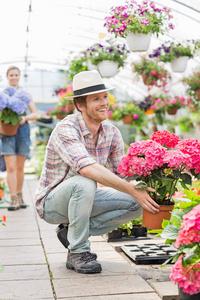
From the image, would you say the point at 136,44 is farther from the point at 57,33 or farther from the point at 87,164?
the point at 57,33

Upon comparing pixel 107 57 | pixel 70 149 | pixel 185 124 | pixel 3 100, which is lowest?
pixel 185 124

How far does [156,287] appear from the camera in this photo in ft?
8.39

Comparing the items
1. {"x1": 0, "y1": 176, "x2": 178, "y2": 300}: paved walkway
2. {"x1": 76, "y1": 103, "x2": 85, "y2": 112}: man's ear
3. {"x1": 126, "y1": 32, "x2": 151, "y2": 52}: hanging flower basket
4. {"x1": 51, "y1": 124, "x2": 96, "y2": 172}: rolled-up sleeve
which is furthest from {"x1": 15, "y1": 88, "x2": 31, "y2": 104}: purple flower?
{"x1": 51, "y1": 124, "x2": 96, "y2": 172}: rolled-up sleeve

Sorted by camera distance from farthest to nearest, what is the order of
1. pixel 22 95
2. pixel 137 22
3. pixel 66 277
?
pixel 22 95
pixel 137 22
pixel 66 277

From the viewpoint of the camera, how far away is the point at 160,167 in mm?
2586

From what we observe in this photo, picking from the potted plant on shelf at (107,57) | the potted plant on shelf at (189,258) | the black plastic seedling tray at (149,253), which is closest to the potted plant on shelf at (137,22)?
the potted plant on shelf at (107,57)

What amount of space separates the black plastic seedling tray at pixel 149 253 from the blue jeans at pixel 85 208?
10.2 inches

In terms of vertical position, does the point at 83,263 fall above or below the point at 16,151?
below

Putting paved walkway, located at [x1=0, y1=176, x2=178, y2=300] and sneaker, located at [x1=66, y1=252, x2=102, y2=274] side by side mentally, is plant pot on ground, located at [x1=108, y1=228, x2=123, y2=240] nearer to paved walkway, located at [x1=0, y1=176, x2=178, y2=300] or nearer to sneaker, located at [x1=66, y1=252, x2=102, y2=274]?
paved walkway, located at [x1=0, y1=176, x2=178, y2=300]

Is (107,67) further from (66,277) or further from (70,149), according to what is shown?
(66,277)

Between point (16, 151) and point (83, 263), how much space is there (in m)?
3.00

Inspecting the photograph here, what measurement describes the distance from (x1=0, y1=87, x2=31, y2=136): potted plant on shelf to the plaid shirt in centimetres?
242

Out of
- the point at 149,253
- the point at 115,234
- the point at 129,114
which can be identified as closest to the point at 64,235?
the point at 149,253

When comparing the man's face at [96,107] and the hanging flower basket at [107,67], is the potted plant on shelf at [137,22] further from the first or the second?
the man's face at [96,107]
